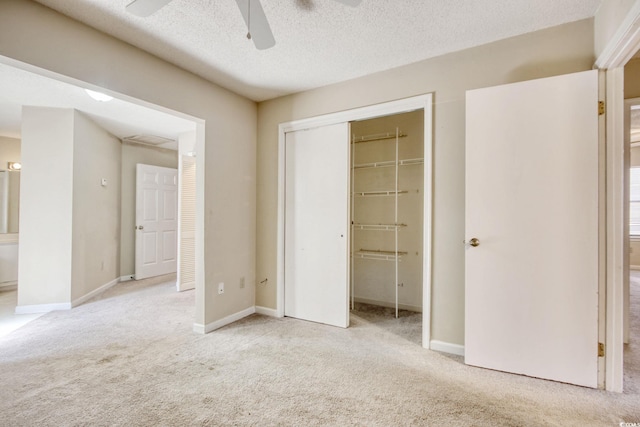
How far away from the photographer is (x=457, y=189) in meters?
2.45

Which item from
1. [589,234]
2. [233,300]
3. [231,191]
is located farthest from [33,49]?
[589,234]

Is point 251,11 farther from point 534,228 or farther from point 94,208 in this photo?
point 94,208

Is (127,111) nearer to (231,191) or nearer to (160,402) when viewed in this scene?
(231,191)

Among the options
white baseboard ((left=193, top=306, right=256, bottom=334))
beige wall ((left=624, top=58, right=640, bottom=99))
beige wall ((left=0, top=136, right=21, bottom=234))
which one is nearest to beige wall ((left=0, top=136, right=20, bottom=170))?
beige wall ((left=0, top=136, right=21, bottom=234))

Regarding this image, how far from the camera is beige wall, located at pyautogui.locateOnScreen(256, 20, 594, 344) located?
2143 millimetres

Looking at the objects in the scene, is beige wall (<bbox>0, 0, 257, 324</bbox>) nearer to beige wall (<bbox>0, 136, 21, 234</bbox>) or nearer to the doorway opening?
the doorway opening

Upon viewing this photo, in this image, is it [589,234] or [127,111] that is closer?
[589,234]

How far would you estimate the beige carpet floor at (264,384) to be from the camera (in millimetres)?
1701

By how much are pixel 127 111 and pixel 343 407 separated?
13.1 feet

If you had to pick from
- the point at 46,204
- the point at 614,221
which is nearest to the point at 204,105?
the point at 46,204

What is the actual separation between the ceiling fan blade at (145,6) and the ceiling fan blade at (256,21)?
38cm

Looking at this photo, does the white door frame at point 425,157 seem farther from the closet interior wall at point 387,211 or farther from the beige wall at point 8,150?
the beige wall at point 8,150

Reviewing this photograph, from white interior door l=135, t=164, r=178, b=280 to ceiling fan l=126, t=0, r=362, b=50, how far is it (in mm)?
4060

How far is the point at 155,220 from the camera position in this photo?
17.5 feet
